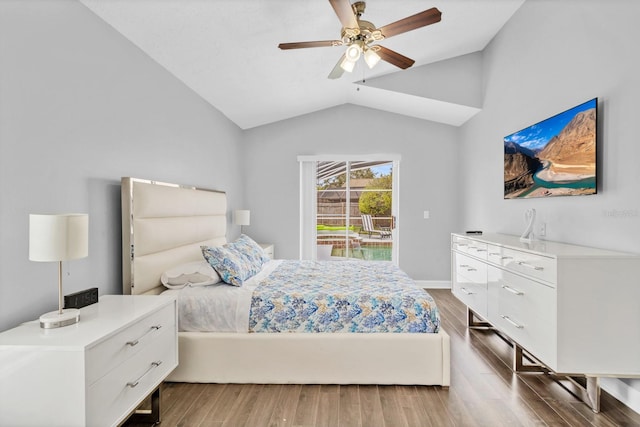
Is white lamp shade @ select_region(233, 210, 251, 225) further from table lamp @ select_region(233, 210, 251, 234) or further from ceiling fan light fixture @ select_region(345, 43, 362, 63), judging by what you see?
ceiling fan light fixture @ select_region(345, 43, 362, 63)

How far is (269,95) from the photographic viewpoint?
411 centimetres

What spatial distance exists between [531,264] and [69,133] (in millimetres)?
2893

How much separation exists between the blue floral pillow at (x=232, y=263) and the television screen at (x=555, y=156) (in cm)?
254

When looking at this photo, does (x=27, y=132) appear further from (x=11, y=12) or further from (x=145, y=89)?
(x=145, y=89)

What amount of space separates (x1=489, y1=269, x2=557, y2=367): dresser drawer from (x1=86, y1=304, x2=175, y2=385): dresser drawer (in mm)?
2200

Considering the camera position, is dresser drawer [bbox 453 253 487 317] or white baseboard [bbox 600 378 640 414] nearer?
white baseboard [bbox 600 378 640 414]

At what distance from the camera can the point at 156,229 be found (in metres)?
2.54

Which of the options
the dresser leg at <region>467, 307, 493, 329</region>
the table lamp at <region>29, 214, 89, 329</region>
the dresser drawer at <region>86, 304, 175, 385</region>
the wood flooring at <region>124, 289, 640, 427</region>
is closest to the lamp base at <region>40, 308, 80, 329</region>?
the table lamp at <region>29, 214, 89, 329</region>

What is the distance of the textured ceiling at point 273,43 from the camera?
7.74 feet

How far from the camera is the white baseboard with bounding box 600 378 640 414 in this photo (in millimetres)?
1955

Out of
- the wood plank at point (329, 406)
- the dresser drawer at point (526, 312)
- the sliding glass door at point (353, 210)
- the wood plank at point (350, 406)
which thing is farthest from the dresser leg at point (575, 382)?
the sliding glass door at point (353, 210)

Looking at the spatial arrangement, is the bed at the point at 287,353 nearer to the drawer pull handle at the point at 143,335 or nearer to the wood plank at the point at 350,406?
the wood plank at the point at 350,406

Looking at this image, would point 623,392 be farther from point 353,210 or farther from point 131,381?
point 353,210

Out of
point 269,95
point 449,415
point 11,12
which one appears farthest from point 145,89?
point 449,415
